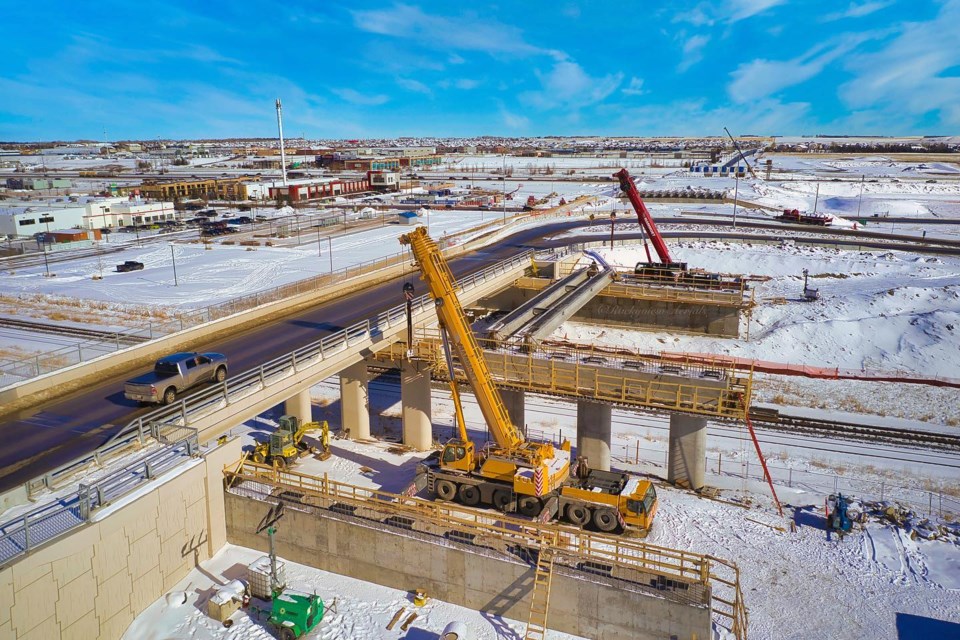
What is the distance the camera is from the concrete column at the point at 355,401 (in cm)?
3222

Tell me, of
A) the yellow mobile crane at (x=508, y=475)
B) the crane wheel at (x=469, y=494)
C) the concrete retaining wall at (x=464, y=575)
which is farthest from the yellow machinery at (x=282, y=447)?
the crane wheel at (x=469, y=494)

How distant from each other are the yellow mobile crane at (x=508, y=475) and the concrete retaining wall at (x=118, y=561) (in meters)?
7.75

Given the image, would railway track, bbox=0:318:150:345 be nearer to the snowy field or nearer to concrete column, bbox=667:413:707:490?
the snowy field

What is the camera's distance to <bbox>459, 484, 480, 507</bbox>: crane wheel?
78.0 feet

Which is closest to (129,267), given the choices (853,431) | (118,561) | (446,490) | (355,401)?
(355,401)

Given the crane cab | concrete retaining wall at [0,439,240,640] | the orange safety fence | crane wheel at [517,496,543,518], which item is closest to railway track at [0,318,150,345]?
concrete retaining wall at [0,439,240,640]

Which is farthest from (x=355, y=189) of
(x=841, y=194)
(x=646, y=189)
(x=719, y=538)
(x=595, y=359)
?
(x=719, y=538)

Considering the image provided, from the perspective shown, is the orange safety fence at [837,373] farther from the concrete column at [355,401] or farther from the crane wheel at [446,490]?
the crane wheel at [446,490]

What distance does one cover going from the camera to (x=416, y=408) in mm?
31562

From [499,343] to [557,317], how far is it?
8.81 meters

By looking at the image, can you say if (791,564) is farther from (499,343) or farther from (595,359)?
(499,343)

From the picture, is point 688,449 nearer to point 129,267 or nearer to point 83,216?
point 129,267

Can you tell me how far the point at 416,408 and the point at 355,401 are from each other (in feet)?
10.2

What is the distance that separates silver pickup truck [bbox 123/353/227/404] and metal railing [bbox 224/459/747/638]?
11.0 ft
